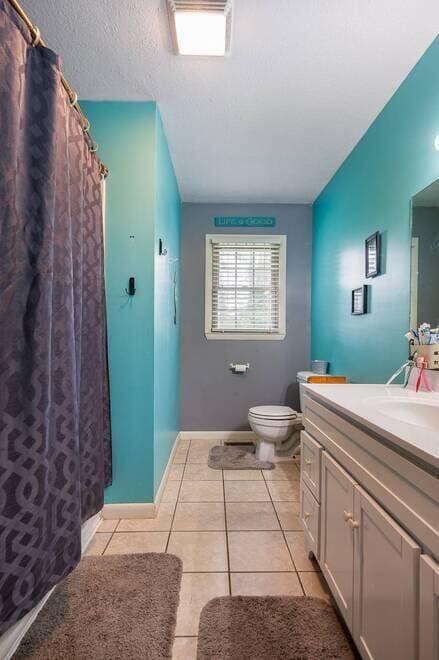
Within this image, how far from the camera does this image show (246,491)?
6.88 feet

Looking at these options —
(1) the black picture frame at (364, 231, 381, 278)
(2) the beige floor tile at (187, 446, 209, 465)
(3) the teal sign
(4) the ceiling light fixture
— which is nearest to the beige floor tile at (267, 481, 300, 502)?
(2) the beige floor tile at (187, 446, 209, 465)

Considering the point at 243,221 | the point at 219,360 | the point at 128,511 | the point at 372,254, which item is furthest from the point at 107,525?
the point at 243,221

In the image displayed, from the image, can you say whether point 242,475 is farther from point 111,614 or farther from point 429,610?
point 429,610

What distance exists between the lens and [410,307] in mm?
1520

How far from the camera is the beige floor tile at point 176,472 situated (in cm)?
227

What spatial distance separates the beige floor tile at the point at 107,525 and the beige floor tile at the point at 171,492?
0.33 meters

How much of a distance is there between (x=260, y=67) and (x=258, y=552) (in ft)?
7.77

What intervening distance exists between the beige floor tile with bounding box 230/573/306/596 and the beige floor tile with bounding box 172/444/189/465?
130 centimetres

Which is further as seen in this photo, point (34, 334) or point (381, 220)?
point (381, 220)

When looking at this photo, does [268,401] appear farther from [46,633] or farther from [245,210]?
[46,633]

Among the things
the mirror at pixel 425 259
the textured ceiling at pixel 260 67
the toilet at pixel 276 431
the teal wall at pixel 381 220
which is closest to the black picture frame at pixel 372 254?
the teal wall at pixel 381 220

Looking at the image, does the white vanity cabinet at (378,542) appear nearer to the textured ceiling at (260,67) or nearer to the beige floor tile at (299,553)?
the beige floor tile at (299,553)

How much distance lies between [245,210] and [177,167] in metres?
0.88

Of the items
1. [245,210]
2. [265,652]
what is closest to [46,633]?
[265,652]
